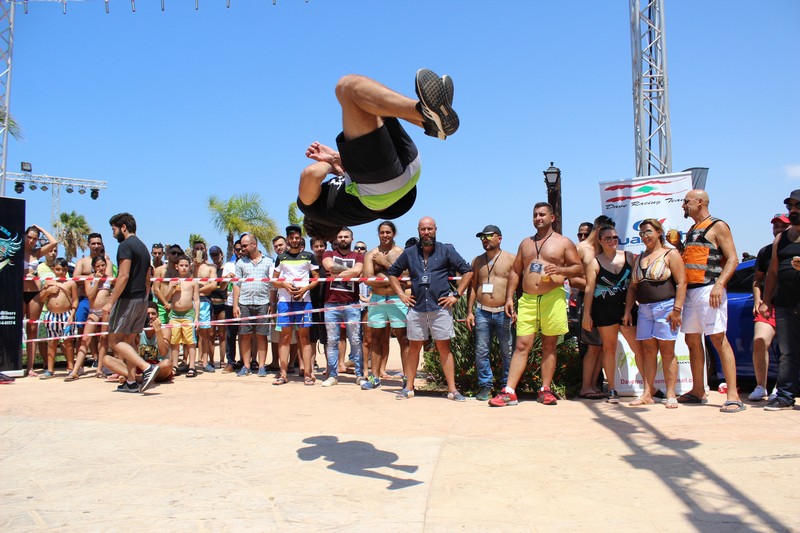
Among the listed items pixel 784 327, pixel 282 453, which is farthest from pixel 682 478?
pixel 784 327

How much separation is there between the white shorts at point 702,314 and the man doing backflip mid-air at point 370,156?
3748mm

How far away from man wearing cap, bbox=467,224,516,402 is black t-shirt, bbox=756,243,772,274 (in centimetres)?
253

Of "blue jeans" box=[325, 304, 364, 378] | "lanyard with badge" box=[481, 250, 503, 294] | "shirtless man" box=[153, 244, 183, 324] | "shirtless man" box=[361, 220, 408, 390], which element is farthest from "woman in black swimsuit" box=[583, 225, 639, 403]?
"shirtless man" box=[153, 244, 183, 324]

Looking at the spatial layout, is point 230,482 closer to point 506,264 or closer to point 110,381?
point 506,264

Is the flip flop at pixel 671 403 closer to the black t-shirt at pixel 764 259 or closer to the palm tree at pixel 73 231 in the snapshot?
the black t-shirt at pixel 764 259

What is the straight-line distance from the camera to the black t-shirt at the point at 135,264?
7793 mm

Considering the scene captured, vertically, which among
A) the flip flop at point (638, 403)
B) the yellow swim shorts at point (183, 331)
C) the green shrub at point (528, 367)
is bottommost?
the flip flop at point (638, 403)

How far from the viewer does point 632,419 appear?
5.75 meters

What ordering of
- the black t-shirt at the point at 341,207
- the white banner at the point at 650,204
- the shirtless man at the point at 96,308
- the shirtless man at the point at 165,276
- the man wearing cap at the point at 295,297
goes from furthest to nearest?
1. the shirtless man at the point at 165,276
2. the shirtless man at the point at 96,308
3. the man wearing cap at the point at 295,297
4. the white banner at the point at 650,204
5. the black t-shirt at the point at 341,207

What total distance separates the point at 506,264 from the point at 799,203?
290 centimetres

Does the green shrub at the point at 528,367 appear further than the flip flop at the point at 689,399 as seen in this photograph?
Yes

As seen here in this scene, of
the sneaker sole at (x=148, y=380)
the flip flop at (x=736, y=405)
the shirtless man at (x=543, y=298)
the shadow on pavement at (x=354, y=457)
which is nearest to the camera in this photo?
the shadow on pavement at (x=354, y=457)

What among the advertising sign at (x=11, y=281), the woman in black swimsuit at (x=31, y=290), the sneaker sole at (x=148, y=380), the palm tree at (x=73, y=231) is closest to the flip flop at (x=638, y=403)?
the sneaker sole at (x=148, y=380)

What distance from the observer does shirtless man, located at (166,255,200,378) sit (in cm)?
937
